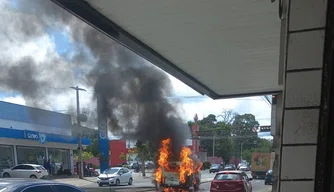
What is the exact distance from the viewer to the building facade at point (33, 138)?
32.3 m

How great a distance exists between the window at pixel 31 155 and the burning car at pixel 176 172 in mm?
18524

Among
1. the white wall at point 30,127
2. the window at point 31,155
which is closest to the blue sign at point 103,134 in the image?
the window at point 31,155

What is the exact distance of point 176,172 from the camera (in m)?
17.7

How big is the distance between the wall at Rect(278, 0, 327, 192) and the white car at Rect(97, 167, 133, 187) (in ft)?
86.9

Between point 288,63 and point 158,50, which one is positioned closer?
point 288,63

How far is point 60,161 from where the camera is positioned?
40125mm

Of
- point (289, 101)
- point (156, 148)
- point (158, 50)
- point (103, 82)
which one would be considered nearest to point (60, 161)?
point (156, 148)

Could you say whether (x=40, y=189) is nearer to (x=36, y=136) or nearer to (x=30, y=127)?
(x=36, y=136)

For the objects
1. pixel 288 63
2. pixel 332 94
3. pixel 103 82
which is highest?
pixel 103 82

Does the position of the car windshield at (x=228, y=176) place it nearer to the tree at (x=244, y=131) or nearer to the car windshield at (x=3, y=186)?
the car windshield at (x=3, y=186)

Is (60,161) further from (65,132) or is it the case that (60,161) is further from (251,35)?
(251,35)

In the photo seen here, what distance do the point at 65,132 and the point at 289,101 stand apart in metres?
41.7

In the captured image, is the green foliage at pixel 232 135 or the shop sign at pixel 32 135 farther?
the green foliage at pixel 232 135

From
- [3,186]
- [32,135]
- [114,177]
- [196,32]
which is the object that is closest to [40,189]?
[3,186]
